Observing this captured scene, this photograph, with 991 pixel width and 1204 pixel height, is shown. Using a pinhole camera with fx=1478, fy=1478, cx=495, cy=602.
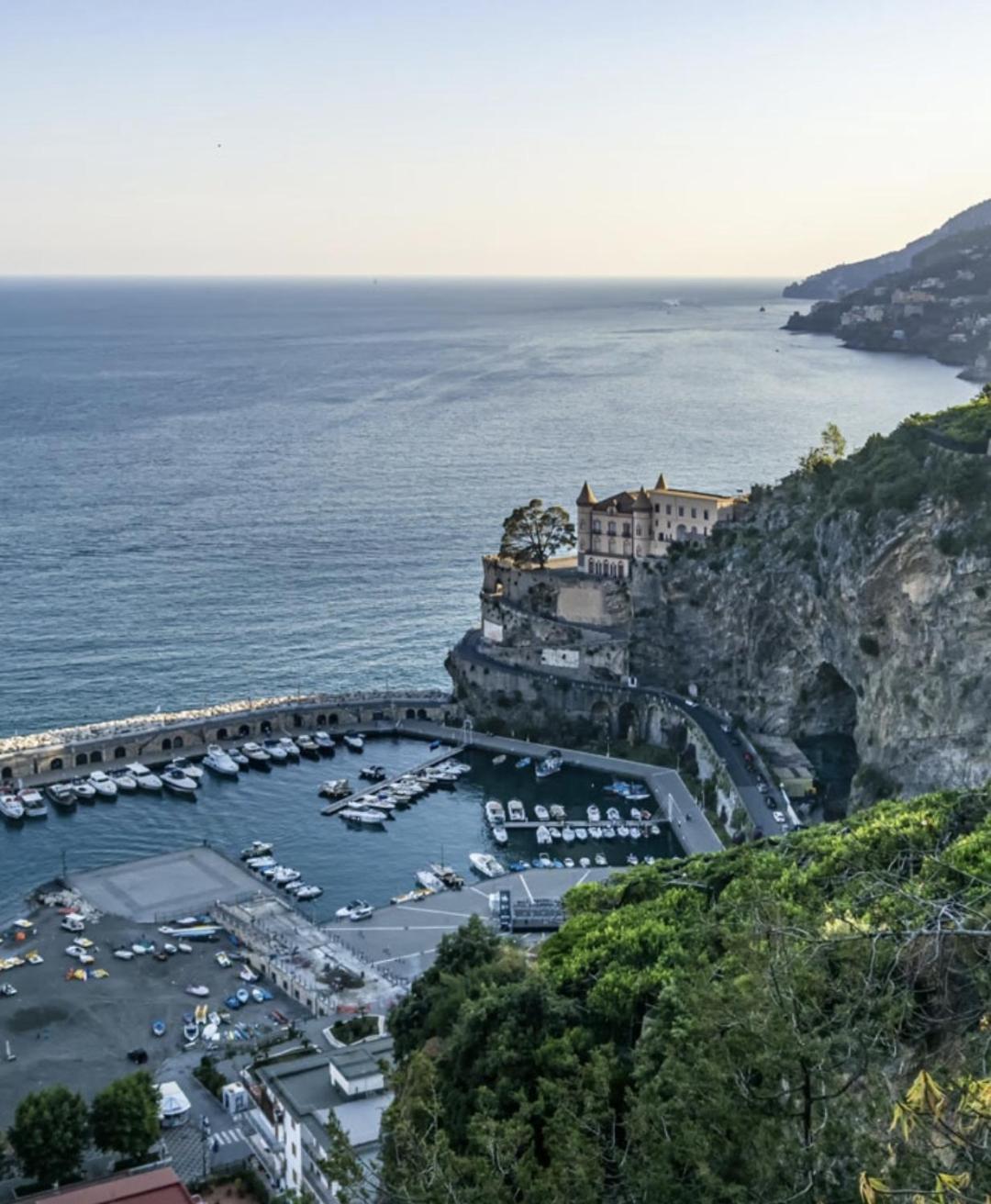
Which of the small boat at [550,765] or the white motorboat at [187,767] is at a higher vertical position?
the white motorboat at [187,767]

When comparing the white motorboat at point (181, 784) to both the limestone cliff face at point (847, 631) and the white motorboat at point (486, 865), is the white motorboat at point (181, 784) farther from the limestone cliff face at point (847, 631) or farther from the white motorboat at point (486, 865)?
the limestone cliff face at point (847, 631)

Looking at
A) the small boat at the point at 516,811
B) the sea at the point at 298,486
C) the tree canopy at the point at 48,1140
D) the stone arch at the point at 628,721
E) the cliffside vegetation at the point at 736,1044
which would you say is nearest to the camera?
the cliffside vegetation at the point at 736,1044

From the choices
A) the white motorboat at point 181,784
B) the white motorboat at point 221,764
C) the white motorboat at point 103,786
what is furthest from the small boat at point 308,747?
the white motorboat at point 103,786

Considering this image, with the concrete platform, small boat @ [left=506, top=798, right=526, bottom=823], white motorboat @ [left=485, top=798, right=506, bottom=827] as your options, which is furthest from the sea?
small boat @ [left=506, top=798, right=526, bottom=823]

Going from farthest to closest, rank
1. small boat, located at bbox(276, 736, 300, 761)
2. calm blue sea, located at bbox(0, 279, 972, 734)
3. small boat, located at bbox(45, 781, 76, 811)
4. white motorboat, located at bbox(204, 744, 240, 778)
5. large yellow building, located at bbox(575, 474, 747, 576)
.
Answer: calm blue sea, located at bbox(0, 279, 972, 734) < large yellow building, located at bbox(575, 474, 747, 576) < small boat, located at bbox(276, 736, 300, 761) < white motorboat, located at bbox(204, 744, 240, 778) < small boat, located at bbox(45, 781, 76, 811)

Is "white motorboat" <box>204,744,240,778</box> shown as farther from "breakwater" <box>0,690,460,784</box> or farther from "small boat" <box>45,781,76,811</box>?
"small boat" <box>45,781,76,811</box>

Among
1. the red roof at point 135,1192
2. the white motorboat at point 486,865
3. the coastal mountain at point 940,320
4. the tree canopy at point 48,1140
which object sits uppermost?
the coastal mountain at point 940,320

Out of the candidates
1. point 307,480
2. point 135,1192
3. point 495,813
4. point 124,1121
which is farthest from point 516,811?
point 307,480
